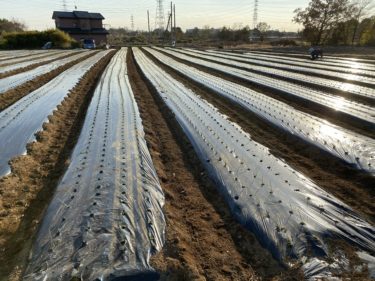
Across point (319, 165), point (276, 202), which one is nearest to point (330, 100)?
point (319, 165)

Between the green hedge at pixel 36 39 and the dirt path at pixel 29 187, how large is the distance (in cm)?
3927

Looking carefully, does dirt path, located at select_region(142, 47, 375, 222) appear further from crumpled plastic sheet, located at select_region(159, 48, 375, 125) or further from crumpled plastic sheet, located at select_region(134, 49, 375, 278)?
crumpled plastic sheet, located at select_region(159, 48, 375, 125)

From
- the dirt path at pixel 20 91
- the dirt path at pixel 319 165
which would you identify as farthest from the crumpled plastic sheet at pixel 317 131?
the dirt path at pixel 20 91

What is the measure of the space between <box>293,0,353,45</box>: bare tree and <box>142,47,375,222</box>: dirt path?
38.1 metres

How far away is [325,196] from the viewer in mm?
3559

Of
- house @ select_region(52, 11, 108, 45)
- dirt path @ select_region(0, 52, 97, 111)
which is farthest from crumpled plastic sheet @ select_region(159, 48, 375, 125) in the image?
house @ select_region(52, 11, 108, 45)

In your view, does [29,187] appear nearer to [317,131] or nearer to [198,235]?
[198,235]

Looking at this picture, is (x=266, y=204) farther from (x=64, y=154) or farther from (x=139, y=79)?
(x=139, y=79)

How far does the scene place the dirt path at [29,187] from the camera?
9.59 feet

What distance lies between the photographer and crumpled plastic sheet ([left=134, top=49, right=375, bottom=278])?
2812 mm

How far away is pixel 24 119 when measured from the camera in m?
6.50

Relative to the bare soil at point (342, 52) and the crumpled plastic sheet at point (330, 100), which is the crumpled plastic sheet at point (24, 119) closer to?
the crumpled plastic sheet at point (330, 100)

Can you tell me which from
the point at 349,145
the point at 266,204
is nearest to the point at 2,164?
the point at 266,204

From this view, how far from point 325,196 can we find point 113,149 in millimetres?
3210
